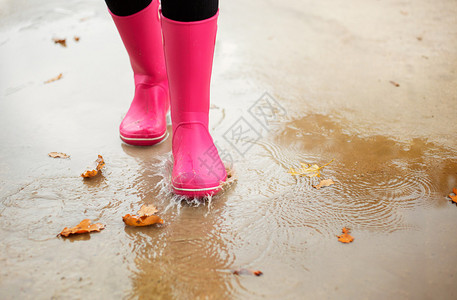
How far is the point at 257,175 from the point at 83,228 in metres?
0.73

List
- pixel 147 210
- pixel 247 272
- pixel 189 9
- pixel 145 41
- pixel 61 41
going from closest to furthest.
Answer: pixel 247 272
pixel 189 9
pixel 147 210
pixel 145 41
pixel 61 41

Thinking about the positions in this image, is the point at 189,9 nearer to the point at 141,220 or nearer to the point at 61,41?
the point at 141,220

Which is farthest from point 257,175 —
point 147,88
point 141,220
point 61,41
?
point 61,41

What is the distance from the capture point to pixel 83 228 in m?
1.38

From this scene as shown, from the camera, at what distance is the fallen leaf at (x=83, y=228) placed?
1360 millimetres

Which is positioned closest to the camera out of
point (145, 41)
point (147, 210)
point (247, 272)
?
point (247, 272)

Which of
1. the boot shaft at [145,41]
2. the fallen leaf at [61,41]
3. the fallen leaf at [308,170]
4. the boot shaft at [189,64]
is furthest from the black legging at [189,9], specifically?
the fallen leaf at [61,41]

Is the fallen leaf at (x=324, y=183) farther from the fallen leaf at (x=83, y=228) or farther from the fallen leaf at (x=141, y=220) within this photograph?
the fallen leaf at (x=83, y=228)

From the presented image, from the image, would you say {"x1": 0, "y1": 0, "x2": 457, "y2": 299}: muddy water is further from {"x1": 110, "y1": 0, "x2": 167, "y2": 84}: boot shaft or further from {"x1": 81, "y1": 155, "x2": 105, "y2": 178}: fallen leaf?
{"x1": 110, "y1": 0, "x2": 167, "y2": 84}: boot shaft

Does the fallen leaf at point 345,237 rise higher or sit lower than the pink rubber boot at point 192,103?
lower

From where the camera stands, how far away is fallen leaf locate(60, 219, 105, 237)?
136cm

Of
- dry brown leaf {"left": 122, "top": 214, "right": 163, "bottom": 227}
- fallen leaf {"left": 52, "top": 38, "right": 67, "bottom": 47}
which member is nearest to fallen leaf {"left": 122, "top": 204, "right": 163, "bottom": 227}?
dry brown leaf {"left": 122, "top": 214, "right": 163, "bottom": 227}

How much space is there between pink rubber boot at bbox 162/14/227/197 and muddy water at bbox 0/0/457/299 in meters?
0.10

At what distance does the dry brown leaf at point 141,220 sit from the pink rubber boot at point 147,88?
22.3 inches
